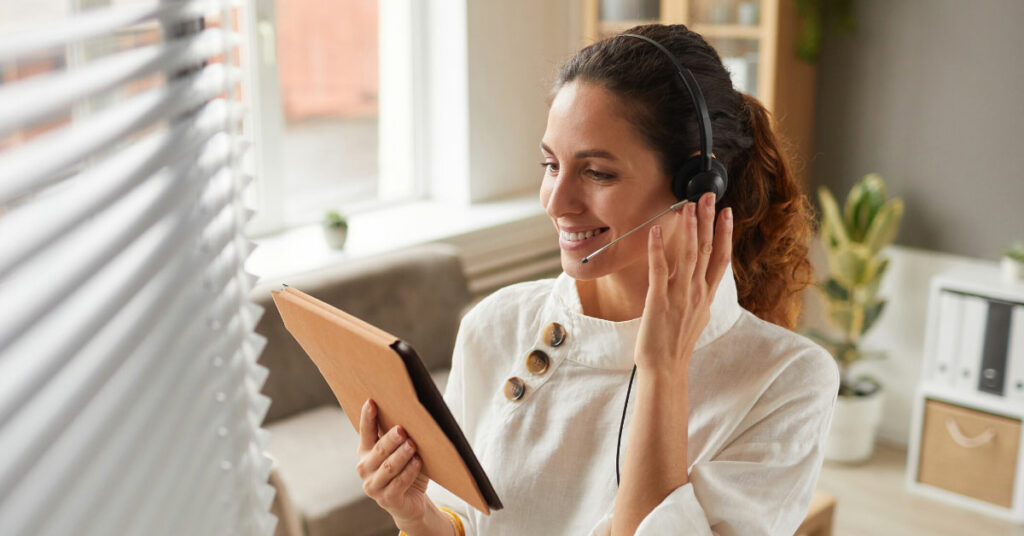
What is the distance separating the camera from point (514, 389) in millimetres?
1228

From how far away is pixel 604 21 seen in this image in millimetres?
3654

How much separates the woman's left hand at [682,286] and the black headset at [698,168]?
0.14ft

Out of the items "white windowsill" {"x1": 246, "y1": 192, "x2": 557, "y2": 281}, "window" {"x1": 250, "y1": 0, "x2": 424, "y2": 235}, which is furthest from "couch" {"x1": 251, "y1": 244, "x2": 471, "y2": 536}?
"window" {"x1": 250, "y1": 0, "x2": 424, "y2": 235}

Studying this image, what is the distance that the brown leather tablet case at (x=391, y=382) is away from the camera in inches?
32.4

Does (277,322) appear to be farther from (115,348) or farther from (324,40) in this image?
(115,348)

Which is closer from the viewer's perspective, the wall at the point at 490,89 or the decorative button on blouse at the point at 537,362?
the decorative button on blouse at the point at 537,362

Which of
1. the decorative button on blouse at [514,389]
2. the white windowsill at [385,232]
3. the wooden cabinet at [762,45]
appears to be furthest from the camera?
the wooden cabinet at [762,45]

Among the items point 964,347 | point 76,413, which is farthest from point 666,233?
point 964,347

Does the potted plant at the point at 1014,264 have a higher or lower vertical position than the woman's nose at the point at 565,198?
lower

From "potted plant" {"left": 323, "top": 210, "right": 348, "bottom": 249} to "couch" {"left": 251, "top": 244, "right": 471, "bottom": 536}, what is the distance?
15 cm

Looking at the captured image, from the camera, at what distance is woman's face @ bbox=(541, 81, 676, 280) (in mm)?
1114

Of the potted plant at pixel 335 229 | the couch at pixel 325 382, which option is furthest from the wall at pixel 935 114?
the potted plant at pixel 335 229

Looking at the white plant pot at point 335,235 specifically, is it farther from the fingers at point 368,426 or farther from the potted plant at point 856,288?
the fingers at point 368,426

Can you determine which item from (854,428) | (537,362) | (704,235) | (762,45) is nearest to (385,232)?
(762,45)
